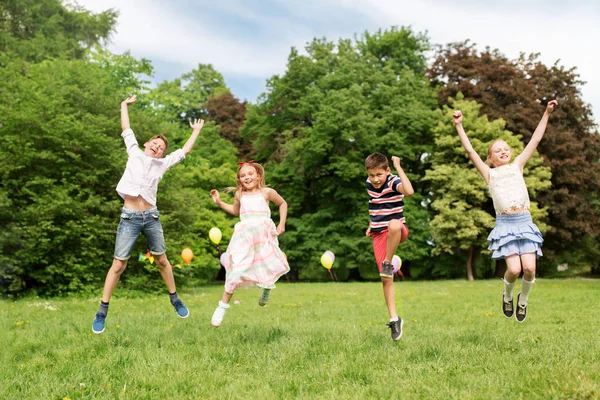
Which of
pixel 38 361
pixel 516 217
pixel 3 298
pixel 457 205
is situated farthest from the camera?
pixel 457 205

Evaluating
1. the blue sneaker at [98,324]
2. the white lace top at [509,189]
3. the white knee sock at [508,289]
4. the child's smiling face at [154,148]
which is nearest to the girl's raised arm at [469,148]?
the white lace top at [509,189]

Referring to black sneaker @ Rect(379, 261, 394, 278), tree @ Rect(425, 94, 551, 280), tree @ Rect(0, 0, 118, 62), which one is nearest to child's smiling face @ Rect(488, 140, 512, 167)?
black sneaker @ Rect(379, 261, 394, 278)

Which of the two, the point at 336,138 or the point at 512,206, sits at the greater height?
the point at 336,138

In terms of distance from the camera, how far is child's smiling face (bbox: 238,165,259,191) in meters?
7.06

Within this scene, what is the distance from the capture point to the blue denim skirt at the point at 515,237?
263 inches

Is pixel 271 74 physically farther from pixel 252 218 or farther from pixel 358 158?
pixel 252 218

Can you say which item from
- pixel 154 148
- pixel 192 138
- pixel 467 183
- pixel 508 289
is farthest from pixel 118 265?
pixel 467 183

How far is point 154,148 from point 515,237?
4740 millimetres

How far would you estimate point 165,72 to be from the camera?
37.8 m

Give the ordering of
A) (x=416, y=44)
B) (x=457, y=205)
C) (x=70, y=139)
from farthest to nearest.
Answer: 1. (x=416, y=44)
2. (x=457, y=205)
3. (x=70, y=139)

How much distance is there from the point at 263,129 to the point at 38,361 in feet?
105

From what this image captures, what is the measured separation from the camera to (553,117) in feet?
108

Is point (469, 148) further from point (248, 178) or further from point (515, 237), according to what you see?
point (248, 178)

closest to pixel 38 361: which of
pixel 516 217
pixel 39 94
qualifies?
pixel 516 217
